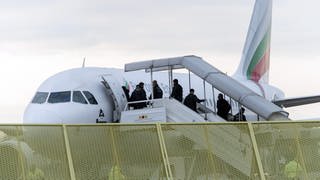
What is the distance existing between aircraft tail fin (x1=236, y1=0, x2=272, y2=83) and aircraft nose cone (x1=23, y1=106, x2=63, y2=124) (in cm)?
2186

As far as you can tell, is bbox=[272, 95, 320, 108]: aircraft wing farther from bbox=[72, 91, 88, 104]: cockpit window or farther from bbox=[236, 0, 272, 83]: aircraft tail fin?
bbox=[72, 91, 88, 104]: cockpit window

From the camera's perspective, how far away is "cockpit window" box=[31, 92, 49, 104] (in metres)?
21.0

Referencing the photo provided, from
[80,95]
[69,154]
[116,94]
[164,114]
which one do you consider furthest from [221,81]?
[69,154]

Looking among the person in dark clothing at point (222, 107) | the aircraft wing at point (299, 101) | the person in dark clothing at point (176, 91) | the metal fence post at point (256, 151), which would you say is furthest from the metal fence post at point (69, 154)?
the aircraft wing at point (299, 101)

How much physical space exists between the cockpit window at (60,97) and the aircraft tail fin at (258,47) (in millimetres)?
20919

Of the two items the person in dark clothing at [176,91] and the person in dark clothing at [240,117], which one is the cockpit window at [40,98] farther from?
the person in dark clothing at [240,117]

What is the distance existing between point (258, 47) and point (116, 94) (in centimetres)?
2101

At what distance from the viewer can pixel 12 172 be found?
11867mm

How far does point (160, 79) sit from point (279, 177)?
1433 centimetres

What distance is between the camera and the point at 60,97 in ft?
69.2

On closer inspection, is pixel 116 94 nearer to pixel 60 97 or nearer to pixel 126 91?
pixel 126 91

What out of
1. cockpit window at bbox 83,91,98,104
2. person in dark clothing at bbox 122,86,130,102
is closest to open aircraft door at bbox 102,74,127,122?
person in dark clothing at bbox 122,86,130,102

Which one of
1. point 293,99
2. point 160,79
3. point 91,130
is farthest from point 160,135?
point 293,99

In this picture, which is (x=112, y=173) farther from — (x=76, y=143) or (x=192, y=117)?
(x=192, y=117)
